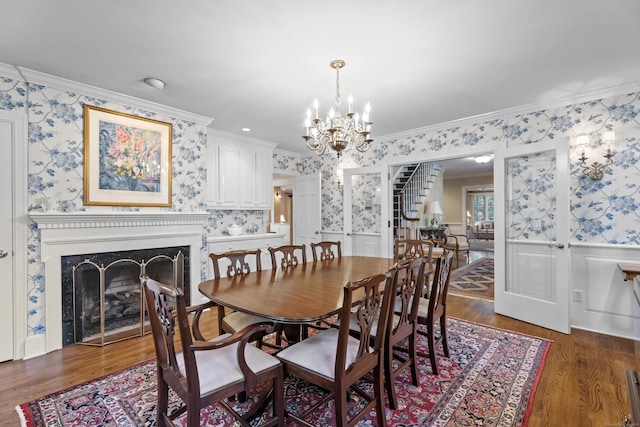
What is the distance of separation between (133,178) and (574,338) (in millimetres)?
4930

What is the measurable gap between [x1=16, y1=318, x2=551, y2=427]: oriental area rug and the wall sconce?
2.00 meters

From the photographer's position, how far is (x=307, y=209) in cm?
571

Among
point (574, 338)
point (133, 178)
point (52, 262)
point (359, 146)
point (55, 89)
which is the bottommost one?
point (574, 338)

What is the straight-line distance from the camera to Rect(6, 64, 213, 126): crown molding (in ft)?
8.48

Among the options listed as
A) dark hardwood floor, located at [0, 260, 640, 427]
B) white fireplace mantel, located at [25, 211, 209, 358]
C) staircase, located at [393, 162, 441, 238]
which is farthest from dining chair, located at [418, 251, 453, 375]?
staircase, located at [393, 162, 441, 238]

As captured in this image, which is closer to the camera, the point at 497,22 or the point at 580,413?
the point at 580,413

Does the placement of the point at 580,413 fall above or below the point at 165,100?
below

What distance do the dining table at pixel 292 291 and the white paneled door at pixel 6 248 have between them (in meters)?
1.85

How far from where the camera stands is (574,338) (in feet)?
9.71

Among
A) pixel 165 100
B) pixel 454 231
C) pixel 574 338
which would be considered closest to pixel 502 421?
pixel 574 338

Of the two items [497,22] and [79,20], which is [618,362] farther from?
[79,20]

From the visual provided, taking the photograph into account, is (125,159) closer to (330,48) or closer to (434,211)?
(330,48)

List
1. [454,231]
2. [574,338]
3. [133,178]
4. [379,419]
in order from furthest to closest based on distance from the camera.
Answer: [454,231] < [133,178] < [574,338] < [379,419]

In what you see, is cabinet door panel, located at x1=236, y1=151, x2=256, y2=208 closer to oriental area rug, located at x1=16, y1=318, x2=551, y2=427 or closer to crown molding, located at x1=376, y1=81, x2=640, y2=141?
crown molding, located at x1=376, y1=81, x2=640, y2=141
